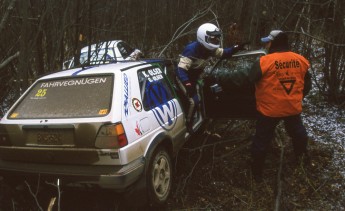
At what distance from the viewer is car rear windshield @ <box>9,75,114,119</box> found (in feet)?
10.8

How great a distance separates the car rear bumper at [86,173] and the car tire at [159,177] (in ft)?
0.69

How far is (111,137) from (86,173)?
0.42m

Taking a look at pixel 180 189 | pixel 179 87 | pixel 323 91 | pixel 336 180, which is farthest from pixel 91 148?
pixel 323 91

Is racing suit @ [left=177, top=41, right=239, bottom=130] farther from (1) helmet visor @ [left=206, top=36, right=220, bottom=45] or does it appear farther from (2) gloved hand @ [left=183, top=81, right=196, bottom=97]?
(1) helmet visor @ [left=206, top=36, right=220, bottom=45]

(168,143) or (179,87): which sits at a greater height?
(179,87)

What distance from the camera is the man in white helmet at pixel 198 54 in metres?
4.73

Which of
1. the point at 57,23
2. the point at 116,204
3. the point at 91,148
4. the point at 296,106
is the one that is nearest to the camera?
the point at 91,148

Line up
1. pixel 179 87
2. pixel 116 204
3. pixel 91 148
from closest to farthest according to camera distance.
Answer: pixel 91 148, pixel 116 204, pixel 179 87

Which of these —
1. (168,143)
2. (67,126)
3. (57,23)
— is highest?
(57,23)

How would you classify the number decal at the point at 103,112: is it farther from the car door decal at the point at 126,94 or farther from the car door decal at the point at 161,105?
the car door decal at the point at 161,105

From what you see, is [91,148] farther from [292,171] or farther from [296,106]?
[292,171]

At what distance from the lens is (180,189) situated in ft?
13.7

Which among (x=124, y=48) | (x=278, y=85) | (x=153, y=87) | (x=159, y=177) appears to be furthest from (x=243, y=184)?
(x=124, y=48)

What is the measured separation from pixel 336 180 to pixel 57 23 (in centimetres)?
473
